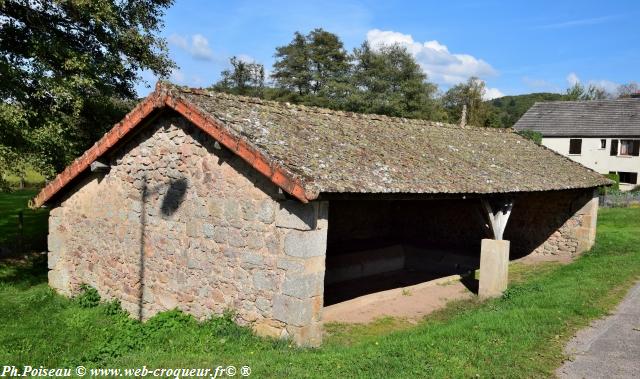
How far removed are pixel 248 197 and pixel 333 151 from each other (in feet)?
5.27

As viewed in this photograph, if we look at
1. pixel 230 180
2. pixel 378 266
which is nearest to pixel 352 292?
pixel 378 266

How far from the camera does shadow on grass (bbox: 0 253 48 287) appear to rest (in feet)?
37.0

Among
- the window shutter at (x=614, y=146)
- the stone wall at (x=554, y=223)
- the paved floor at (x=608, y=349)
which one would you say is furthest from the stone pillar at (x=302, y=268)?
the window shutter at (x=614, y=146)

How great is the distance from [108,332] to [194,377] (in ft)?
11.6

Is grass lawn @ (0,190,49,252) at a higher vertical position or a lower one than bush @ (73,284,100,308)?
higher

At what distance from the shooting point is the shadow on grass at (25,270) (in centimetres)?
1127

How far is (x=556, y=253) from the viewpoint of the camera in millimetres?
14781

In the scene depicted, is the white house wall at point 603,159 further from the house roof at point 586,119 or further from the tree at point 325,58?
the tree at point 325,58

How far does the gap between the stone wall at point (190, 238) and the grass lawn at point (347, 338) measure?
39 cm

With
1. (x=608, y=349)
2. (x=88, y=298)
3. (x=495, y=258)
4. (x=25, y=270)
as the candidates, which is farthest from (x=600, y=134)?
(x=25, y=270)

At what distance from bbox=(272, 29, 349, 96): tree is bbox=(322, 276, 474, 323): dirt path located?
31.6 metres

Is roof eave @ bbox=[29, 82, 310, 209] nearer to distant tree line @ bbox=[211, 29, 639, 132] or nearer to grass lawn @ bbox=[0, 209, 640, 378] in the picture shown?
grass lawn @ bbox=[0, 209, 640, 378]

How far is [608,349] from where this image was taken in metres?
6.64

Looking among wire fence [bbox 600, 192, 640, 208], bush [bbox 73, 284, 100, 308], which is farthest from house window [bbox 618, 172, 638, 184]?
bush [bbox 73, 284, 100, 308]
